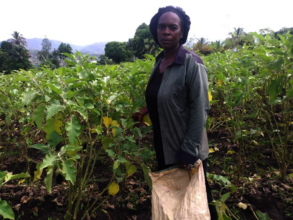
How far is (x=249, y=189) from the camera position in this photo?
2.47 metres

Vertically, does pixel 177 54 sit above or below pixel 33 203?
above

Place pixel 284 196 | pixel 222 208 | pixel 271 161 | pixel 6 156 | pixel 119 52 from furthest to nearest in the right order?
pixel 119 52, pixel 6 156, pixel 271 161, pixel 284 196, pixel 222 208

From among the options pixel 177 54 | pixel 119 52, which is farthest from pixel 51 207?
pixel 119 52

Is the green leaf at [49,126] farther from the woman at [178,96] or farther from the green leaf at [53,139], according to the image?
the woman at [178,96]

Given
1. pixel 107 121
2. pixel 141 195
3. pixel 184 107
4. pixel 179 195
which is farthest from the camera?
pixel 141 195

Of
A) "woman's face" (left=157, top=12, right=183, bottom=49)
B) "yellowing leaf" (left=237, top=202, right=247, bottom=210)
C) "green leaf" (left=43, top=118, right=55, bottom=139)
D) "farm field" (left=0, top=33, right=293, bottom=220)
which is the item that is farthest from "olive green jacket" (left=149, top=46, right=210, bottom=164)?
"yellowing leaf" (left=237, top=202, right=247, bottom=210)

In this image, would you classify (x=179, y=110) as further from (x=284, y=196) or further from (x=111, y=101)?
(x=284, y=196)

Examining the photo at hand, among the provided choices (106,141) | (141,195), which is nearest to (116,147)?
(106,141)

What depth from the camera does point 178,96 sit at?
162 cm

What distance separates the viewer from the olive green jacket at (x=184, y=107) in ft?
5.14

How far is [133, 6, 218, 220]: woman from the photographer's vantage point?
1.58 metres

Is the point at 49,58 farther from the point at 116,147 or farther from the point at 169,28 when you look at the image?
the point at 169,28

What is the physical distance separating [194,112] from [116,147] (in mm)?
982

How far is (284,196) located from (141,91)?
5.75 feet
